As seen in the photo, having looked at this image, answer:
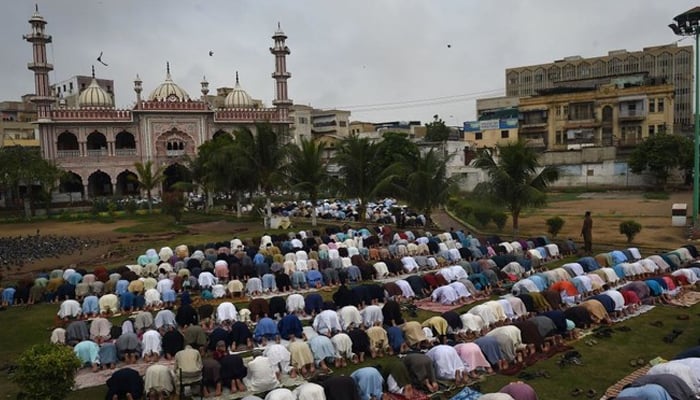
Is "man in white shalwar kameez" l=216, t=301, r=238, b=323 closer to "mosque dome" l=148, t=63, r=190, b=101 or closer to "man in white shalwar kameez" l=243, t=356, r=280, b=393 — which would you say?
"man in white shalwar kameez" l=243, t=356, r=280, b=393

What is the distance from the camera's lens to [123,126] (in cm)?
4875

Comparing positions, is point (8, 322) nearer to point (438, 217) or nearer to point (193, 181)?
point (438, 217)

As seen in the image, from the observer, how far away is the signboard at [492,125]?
56.8 meters

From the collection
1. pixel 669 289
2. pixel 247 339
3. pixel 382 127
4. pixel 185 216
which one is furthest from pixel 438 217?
pixel 382 127

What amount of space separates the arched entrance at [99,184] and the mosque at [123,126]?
0.28 feet

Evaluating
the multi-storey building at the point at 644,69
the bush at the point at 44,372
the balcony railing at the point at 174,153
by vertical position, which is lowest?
the bush at the point at 44,372

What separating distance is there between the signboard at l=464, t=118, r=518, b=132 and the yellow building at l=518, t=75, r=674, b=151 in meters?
1.34

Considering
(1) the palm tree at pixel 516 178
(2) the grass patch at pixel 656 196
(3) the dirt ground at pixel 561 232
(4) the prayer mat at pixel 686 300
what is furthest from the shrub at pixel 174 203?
(2) the grass patch at pixel 656 196

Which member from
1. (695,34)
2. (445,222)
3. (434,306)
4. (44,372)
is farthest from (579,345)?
(445,222)

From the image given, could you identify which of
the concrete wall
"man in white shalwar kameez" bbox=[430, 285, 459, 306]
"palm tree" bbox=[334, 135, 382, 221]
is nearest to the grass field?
"man in white shalwar kameez" bbox=[430, 285, 459, 306]

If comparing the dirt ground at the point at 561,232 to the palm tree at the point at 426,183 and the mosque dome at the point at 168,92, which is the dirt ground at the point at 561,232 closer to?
the palm tree at the point at 426,183

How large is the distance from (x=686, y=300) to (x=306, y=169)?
1784 centimetres

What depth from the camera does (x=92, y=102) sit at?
50.7m

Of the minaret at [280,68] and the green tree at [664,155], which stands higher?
the minaret at [280,68]
